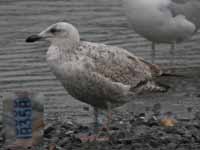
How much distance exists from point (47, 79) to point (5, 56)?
131cm

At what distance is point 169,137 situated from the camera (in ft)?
28.1

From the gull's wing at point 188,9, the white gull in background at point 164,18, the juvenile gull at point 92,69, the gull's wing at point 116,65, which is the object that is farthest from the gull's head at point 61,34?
the gull's wing at point 188,9

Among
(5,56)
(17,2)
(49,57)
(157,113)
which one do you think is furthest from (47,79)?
(17,2)

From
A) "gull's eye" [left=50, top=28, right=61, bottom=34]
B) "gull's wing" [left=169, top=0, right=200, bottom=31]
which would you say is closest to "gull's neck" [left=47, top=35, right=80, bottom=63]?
"gull's eye" [left=50, top=28, right=61, bottom=34]

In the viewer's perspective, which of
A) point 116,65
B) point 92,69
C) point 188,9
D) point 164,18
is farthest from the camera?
point 188,9

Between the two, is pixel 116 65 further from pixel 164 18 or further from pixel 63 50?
pixel 164 18

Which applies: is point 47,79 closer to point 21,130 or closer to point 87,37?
point 87,37

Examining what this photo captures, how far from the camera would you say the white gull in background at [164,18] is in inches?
490

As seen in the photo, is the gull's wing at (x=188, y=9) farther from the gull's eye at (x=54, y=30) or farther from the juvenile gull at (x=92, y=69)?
the gull's eye at (x=54, y=30)

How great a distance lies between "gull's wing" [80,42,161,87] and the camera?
8586mm

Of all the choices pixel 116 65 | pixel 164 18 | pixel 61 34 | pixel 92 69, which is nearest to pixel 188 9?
pixel 164 18

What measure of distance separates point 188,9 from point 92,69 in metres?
5.05

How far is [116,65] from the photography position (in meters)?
8.82

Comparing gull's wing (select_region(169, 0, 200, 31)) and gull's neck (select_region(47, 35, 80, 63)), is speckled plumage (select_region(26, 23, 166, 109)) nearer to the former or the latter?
gull's neck (select_region(47, 35, 80, 63))
